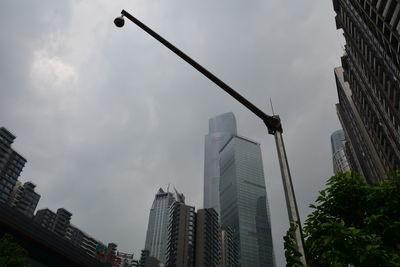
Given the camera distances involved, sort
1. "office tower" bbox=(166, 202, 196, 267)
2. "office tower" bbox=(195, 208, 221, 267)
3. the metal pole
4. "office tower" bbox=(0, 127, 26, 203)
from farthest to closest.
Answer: "office tower" bbox=(0, 127, 26, 203), "office tower" bbox=(195, 208, 221, 267), "office tower" bbox=(166, 202, 196, 267), the metal pole

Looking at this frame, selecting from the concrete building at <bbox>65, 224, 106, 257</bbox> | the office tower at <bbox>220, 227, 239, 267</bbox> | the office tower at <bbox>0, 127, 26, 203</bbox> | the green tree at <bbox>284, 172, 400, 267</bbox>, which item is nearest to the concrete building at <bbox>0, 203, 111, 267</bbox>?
the office tower at <bbox>0, 127, 26, 203</bbox>

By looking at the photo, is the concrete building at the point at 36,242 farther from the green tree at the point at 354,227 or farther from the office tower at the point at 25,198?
the office tower at the point at 25,198

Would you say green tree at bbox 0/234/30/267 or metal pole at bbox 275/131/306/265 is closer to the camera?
metal pole at bbox 275/131/306/265

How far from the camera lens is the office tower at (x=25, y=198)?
163m

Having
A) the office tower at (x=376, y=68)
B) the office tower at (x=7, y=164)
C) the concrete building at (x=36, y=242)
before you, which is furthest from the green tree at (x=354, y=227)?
the office tower at (x=7, y=164)

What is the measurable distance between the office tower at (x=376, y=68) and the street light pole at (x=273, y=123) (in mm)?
29618

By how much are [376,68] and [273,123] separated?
132 ft

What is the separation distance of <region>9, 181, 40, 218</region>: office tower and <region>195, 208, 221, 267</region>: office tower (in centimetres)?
9816

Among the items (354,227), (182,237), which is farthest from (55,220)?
(354,227)

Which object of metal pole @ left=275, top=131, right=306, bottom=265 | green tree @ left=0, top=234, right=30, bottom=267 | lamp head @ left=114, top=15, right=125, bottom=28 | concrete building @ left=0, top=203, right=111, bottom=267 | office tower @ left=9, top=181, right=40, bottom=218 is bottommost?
metal pole @ left=275, top=131, right=306, bottom=265

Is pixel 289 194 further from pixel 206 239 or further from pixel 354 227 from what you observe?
pixel 206 239

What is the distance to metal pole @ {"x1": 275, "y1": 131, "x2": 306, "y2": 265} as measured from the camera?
569 cm

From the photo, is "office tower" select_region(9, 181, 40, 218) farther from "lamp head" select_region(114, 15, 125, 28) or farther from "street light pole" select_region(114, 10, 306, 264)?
"street light pole" select_region(114, 10, 306, 264)

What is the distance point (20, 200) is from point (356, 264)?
18959cm
